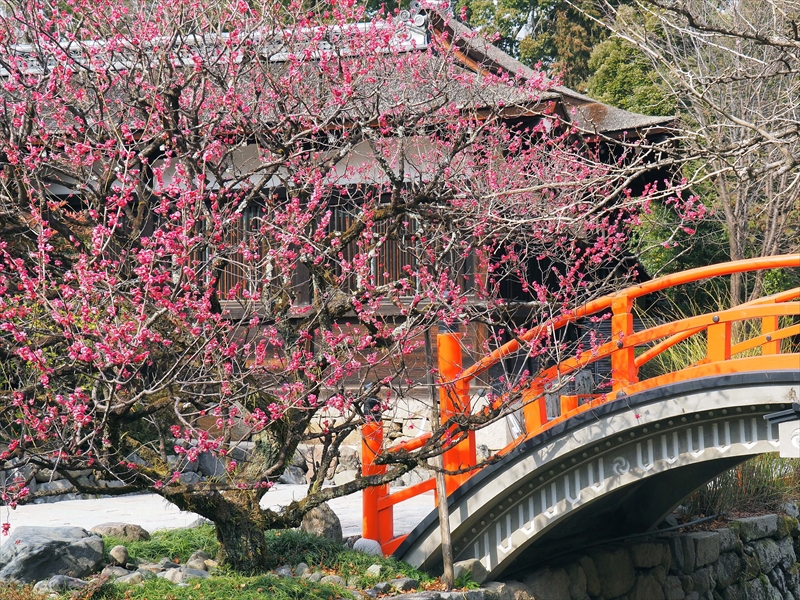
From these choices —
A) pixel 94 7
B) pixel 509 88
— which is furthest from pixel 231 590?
pixel 509 88

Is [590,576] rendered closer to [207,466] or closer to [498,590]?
[498,590]

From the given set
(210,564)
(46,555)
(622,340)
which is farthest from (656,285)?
(46,555)

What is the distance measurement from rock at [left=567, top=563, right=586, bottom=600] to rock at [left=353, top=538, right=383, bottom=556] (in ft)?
6.60

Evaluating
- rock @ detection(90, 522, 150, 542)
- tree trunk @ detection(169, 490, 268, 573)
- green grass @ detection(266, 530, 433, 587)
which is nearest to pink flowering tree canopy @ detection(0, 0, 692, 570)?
tree trunk @ detection(169, 490, 268, 573)

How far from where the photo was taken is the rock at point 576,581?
8.47 metres

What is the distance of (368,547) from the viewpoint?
7465 mm

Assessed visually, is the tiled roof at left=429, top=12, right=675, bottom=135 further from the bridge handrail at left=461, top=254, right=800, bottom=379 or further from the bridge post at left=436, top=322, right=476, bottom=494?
the bridge post at left=436, top=322, right=476, bottom=494

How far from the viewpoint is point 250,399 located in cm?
663

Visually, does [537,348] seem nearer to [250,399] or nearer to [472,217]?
[472,217]

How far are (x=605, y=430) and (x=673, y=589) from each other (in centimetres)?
329

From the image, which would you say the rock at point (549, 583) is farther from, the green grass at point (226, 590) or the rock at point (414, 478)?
the rock at point (414, 478)

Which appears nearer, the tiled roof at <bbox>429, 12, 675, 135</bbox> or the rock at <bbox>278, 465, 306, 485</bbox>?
the rock at <bbox>278, 465, 306, 485</bbox>

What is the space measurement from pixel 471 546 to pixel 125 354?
13.0ft

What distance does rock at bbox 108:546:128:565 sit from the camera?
21.7 ft
